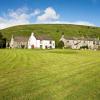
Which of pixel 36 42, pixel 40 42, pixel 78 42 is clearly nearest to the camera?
pixel 36 42

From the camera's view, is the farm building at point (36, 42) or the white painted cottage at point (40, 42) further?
the farm building at point (36, 42)

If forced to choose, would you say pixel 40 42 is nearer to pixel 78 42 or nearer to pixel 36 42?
pixel 36 42

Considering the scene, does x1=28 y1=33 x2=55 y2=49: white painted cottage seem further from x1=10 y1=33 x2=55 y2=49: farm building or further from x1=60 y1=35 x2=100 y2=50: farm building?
x1=60 y1=35 x2=100 y2=50: farm building

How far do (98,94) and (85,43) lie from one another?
532 ft

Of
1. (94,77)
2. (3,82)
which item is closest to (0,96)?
(3,82)

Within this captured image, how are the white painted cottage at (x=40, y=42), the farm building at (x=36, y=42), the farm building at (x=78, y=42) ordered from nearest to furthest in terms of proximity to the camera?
the white painted cottage at (x=40, y=42)
the farm building at (x=36, y=42)
the farm building at (x=78, y=42)

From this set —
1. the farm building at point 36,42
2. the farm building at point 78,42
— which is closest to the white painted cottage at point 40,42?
the farm building at point 36,42

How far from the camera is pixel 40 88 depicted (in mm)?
16984

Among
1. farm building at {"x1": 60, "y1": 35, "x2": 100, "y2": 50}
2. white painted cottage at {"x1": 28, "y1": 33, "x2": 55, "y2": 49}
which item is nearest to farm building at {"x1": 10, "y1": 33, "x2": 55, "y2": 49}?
white painted cottage at {"x1": 28, "y1": 33, "x2": 55, "y2": 49}

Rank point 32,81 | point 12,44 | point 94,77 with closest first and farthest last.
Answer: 1. point 32,81
2. point 94,77
3. point 12,44

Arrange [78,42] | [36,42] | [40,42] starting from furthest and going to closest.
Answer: [78,42] → [40,42] → [36,42]

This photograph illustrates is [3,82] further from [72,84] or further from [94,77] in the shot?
[94,77]

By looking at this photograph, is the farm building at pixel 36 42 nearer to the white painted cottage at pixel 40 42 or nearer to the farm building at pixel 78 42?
the white painted cottage at pixel 40 42

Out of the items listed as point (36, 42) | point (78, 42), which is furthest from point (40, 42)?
point (78, 42)
